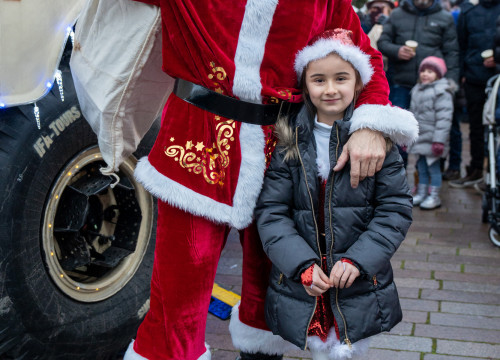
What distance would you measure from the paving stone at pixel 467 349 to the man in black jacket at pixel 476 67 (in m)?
3.77

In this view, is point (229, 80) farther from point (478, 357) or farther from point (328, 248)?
→ point (478, 357)

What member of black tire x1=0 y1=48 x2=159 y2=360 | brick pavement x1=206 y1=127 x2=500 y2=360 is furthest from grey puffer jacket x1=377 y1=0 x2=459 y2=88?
black tire x1=0 y1=48 x2=159 y2=360

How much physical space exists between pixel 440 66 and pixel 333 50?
13.4ft

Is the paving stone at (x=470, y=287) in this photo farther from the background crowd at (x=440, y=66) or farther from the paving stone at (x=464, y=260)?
the background crowd at (x=440, y=66)

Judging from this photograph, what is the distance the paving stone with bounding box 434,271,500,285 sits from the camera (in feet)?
13.2

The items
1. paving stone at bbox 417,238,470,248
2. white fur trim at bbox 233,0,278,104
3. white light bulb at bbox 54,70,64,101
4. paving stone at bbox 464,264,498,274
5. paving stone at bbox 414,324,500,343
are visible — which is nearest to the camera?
white fur trim at bbox 233,0,278,104

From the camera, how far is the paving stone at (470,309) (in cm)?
353

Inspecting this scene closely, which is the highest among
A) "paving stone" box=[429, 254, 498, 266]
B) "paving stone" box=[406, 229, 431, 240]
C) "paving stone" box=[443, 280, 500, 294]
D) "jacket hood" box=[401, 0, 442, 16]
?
"jacket hood" box=[401, 0, 442, 16]

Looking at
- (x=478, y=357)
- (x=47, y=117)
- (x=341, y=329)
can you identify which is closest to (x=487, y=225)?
(x=478, y=357)

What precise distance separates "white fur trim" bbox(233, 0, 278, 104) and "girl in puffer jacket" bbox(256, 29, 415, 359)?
0.16 m

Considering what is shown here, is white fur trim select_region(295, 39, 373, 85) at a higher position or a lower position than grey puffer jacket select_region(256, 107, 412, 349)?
higher

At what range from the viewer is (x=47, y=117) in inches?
95.0

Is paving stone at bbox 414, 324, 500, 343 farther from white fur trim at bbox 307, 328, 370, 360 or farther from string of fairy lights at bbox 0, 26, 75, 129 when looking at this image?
string of fairy lights at bbox 0, 26, 75, 129

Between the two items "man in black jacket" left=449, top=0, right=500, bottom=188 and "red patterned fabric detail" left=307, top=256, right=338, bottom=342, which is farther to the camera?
"man in black jacket" left=449, top=0, right=500, bottom=188
